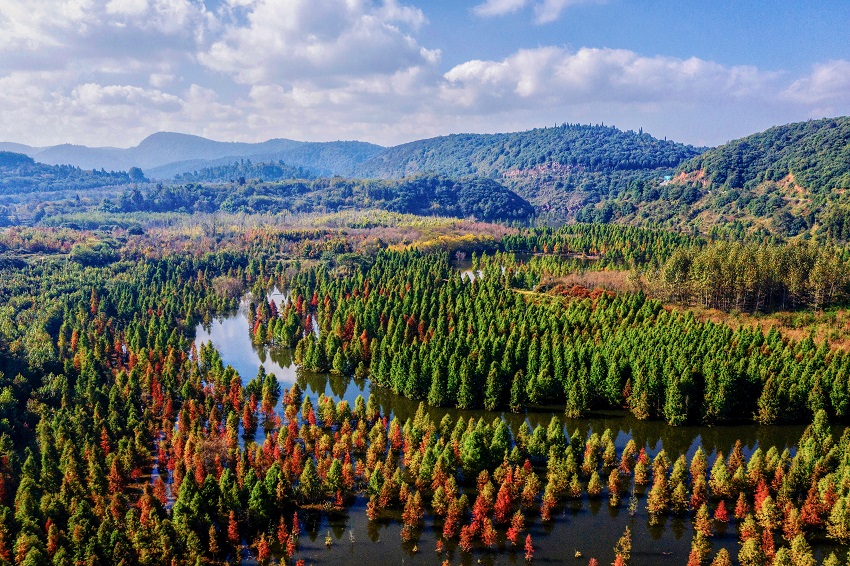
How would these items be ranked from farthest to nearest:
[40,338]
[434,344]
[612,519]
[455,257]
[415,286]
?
1. [455,257]
2. [415,286]
3. [40,338]
4. [434,344]
5. [612,519]

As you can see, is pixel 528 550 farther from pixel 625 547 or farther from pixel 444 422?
pixel 444 422

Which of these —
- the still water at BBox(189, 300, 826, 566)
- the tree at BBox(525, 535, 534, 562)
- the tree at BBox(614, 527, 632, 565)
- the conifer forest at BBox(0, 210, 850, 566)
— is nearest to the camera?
the tree at BBox(614, 527, 632, 565)

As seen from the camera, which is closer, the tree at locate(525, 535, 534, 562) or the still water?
the tree at locate(525, 535, 534, 562)

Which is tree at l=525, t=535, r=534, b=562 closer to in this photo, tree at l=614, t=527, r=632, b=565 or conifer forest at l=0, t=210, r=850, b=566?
conifer forest at l=0, t=210, r=850, b=566

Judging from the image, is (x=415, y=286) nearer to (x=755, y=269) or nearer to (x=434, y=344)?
(x=434, y=344)

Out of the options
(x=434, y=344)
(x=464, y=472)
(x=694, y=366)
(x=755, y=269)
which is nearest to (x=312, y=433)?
(x=464, y=472)

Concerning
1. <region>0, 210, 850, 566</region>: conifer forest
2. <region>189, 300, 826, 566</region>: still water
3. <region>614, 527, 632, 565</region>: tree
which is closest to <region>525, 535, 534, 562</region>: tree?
<region>0, 210, 850, 566</region>: conifer forest

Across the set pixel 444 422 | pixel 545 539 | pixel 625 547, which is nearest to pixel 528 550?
pixel 545 539

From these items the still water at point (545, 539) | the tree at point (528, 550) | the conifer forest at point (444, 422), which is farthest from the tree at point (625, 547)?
the tree at point (528, 550)

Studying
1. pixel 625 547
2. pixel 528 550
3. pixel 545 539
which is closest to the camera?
pixel 528 550

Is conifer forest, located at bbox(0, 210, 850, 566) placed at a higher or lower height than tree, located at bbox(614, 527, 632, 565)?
higher

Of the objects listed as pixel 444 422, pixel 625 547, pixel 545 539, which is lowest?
pixel 545 539
